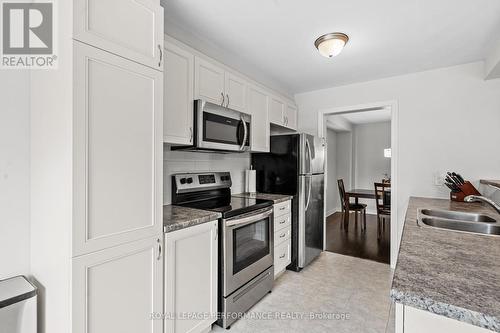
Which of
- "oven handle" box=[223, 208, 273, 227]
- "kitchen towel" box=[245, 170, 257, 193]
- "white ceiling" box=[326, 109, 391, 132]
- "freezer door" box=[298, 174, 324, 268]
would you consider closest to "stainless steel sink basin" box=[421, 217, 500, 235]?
"oven handle" box=[223, 208, 273, 227]

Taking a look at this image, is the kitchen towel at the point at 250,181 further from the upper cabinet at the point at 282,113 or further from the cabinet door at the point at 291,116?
the cabinet door at the point at 291,116

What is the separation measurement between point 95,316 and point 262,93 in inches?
98.2

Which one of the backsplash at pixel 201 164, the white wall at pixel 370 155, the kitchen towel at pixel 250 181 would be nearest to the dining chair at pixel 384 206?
the white wall at pixel 370 155

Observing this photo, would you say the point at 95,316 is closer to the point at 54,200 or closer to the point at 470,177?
the point at 54,200

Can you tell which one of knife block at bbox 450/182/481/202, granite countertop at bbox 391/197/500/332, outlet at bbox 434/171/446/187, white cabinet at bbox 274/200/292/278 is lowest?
white cabinet at bbox 274/200/292/278

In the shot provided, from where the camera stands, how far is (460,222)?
170 centimetres

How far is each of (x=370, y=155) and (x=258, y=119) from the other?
4977 millimetres

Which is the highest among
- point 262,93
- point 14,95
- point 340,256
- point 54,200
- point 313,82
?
point 313,82

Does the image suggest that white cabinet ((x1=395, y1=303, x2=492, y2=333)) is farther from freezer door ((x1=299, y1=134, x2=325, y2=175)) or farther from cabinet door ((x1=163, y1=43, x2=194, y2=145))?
freezer door ((x1=299, y1=134, x2=325, y2=175))

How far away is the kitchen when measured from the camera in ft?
3.69

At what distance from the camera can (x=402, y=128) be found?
10.1 feet

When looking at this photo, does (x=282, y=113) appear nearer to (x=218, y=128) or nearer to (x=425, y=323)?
(x=218, y=128)

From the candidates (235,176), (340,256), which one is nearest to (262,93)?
(235,176)

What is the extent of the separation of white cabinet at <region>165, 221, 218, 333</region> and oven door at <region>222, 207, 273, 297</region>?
4.3 inches
